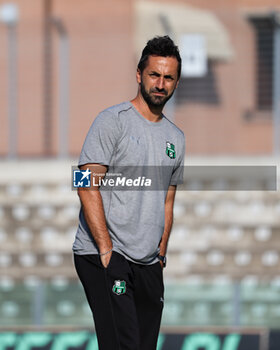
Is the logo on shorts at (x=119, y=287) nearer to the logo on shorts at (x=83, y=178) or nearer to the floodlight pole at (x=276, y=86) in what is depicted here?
the logo on shorts at (x=83, y=178)

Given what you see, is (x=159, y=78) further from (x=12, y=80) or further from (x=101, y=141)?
(x=12, y=80)

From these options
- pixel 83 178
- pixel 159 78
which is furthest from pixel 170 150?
pixel 83 178

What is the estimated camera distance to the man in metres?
2.91

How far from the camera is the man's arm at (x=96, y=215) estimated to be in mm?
2885

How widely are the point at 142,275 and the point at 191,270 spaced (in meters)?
5.61

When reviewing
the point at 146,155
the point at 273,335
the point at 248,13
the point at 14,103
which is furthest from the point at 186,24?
the point at 146,155

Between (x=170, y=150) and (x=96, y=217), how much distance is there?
17.2 inches

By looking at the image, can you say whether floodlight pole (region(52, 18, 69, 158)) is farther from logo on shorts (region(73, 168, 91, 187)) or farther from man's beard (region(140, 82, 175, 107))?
logo on shorts (region(73, 168, 91, 187))

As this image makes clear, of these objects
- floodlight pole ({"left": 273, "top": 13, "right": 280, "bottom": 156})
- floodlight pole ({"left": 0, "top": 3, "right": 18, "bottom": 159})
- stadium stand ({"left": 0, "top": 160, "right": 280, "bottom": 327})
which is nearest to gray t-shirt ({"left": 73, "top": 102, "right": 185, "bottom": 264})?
stadium stand ({"left": 0, "top": 160, "right": 280, "bottom": 327})

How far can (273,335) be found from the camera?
17.2 ft

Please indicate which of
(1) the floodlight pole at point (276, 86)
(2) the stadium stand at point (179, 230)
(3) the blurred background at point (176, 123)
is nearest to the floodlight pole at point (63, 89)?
(3) the blurred background at point (176, 123)

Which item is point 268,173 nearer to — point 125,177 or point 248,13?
point 248,13

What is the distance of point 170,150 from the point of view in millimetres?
3111

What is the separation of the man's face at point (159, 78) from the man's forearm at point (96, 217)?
42cm
